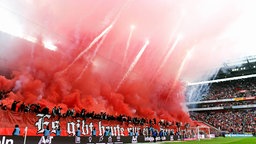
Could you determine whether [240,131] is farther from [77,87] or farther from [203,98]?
[77,87]

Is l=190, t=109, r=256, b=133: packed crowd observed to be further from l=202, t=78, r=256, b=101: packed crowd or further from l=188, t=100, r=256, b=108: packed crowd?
l=202, t=78, r=256, b=101: packed crowd

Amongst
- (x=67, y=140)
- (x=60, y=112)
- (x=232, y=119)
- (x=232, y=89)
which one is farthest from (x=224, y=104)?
(x=67, y=140)

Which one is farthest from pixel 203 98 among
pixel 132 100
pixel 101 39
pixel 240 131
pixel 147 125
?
pixel 101 39

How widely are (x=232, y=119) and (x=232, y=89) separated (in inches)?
576

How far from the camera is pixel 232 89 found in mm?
74688

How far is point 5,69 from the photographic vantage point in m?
32.3

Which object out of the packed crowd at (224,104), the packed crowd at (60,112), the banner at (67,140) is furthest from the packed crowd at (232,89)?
the banner at (67,140)

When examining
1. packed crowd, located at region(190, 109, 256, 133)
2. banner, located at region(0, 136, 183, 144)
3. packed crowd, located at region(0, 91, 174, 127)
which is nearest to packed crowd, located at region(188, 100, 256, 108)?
packed crowd, located at region(190, 109, 256, 133)

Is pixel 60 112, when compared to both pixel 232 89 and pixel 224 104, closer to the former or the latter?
pixel 224 104

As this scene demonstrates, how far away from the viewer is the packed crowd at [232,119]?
56.8m

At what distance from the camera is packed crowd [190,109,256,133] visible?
5678 cm

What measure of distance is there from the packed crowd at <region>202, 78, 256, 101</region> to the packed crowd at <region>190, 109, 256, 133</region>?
5264 millimetres

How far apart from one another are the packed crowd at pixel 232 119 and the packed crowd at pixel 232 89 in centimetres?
526

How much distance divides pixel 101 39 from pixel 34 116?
18125 millimetres
